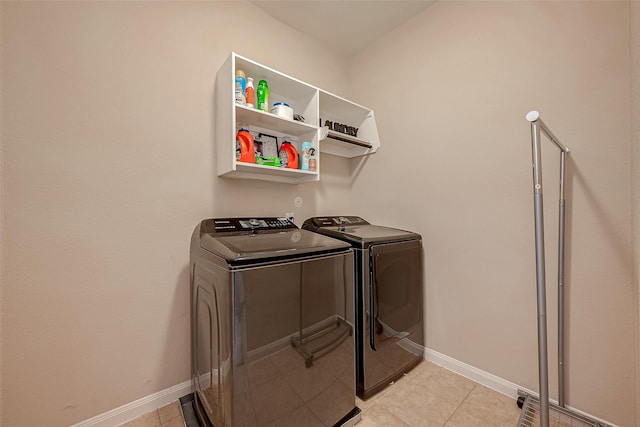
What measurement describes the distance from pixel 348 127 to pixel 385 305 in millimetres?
1617

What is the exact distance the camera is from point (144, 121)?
4.72ft

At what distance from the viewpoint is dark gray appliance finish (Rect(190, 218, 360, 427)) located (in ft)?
3.28

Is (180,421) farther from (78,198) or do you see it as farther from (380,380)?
(78,198)

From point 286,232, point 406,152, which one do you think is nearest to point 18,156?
point 286,232

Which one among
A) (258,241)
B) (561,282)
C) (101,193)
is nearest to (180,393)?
(258,241)

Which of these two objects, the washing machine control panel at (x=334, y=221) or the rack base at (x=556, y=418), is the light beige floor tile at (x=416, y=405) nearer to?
the rack base at (x=556, y=418)

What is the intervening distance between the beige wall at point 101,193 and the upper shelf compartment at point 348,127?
951 millimetres

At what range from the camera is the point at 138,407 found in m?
1.40

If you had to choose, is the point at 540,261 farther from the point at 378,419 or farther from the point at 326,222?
the point at 326,222

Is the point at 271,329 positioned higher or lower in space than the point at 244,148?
lower

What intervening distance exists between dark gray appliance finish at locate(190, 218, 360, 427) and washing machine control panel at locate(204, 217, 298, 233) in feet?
0.03

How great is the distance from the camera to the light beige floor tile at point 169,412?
139cm

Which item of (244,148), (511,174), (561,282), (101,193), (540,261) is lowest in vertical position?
(561,282)

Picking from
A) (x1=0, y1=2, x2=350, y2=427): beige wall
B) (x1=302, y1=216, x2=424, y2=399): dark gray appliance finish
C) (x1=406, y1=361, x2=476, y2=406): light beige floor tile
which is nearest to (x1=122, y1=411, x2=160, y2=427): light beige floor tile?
(x1=0, y1=2, x2=350, y2=427): beige wall
